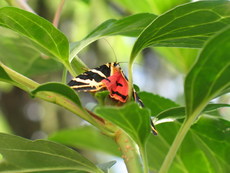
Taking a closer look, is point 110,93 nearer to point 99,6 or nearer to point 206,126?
point 206,126

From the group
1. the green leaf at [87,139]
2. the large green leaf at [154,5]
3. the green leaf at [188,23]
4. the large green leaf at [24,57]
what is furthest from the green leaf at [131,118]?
the large green leaf at [154,5]

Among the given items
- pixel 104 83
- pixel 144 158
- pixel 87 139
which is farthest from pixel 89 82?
pixel 87 139

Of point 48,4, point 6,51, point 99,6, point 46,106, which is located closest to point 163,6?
point 6,51

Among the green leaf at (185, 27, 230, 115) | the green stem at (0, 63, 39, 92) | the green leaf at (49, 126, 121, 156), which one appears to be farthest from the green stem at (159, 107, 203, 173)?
the green leaf at (49, 126, 121, 156)

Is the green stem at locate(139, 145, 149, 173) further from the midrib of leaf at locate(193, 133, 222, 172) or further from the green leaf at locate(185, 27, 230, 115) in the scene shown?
the midrib of leaf at locate(193, 133, 222, 172)

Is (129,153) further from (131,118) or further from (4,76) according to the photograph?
(4,76)
